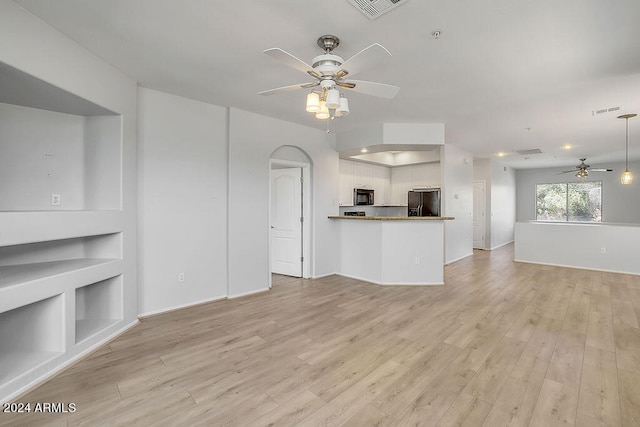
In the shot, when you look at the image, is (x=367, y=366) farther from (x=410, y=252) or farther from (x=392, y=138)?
(x=392, y=138)

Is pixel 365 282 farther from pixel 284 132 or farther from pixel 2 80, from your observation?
pixel 2 80

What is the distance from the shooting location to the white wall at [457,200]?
630 cm

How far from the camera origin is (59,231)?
2.51 meters

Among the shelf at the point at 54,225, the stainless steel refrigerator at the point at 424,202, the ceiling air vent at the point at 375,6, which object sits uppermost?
the ceiling air vent at the point at 375,6

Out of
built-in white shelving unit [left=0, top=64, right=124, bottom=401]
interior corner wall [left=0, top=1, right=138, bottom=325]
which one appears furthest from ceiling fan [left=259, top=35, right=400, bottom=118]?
built-in white shelving unit [left=0, top=64, right=124, bottom=401]

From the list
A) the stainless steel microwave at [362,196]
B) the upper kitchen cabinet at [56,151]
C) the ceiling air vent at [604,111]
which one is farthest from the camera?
the stainless steel microwave at [362,196]

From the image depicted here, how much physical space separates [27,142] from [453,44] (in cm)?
407

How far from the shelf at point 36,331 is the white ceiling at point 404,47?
2.31 meters

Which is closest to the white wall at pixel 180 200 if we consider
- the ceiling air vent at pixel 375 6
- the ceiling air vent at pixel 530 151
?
the ceiling air vent at pixel 375 6

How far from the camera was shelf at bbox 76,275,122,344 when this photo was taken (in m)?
3.15

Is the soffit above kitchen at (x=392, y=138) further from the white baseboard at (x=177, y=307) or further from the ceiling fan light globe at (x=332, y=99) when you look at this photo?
the white baseboard at (x=177, y=307)

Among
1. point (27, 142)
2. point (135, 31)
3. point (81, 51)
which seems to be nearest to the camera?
point (135, 31)

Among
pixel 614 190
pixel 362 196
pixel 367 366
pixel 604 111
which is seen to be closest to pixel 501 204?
pixel 614 190

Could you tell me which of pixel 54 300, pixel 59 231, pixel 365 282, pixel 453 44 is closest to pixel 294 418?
pixel 54 300
